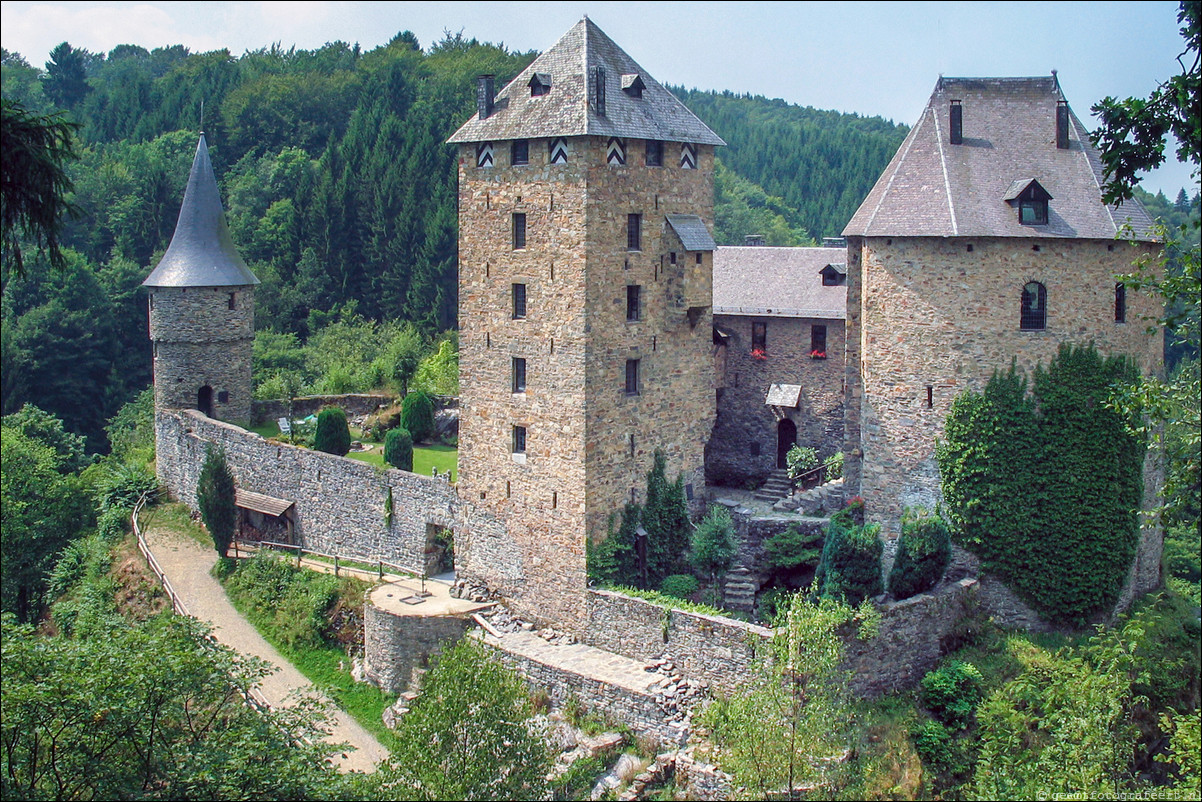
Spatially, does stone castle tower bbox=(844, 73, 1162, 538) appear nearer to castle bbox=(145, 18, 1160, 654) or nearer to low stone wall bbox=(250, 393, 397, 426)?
castle bbox=(145, 18, 1160, 654)

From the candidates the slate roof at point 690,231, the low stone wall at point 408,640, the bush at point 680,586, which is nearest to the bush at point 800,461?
the bush at point 680,586

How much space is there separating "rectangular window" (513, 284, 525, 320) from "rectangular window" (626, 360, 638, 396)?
262cm

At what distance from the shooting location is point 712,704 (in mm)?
23078

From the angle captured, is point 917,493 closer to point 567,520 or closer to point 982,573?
point 982,573

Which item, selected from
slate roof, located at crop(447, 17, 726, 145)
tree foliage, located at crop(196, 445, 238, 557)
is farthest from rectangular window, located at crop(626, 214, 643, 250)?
tree foliage, located at crop(196, 445, 238, 557)

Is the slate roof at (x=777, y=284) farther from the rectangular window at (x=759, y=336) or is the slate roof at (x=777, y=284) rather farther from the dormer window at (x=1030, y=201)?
the dormer window at (x=1030, y=201)

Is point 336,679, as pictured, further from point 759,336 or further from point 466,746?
point 759,336

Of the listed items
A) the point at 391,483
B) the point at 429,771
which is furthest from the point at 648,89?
the point at 429,771

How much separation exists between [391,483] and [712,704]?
1212cm

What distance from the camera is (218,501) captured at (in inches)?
1347

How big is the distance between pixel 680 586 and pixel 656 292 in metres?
6.52

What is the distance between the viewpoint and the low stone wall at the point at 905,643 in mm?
23766

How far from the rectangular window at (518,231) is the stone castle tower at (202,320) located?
1598cm

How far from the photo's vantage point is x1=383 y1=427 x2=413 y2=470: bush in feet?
117
